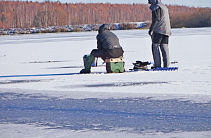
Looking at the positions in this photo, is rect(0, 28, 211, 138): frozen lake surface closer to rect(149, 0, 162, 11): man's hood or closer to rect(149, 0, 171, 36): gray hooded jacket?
rect(149, 0, 171, 36): gray hooded jacket

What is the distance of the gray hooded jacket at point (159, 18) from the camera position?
10766mm

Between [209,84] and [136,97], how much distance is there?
73.5 inches

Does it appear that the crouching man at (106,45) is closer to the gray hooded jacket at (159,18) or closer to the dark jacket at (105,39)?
the dark jacket at (105,39)

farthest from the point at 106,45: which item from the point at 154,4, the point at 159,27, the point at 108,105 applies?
the point at 108,105

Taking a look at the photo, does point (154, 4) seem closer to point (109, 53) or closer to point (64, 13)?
point (109, 53)

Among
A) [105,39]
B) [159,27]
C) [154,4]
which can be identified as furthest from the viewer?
[159,27]

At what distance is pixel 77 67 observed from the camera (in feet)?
41.7

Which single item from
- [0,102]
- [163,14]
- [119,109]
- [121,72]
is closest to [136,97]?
[119,109]

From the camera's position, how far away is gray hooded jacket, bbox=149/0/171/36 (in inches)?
424

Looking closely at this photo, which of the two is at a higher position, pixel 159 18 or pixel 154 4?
pixel 154 4

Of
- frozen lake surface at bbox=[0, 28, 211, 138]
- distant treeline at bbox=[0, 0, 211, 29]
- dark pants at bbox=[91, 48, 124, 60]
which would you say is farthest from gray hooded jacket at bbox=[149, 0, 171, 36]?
distant treeline at bbox=[0, 0, 211, 29]

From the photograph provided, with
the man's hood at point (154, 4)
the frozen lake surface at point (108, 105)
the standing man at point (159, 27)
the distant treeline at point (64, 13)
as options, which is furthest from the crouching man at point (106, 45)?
the distant treeline at point (64, 13)

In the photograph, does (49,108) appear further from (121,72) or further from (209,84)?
(121,72)

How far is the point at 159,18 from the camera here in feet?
35.5
